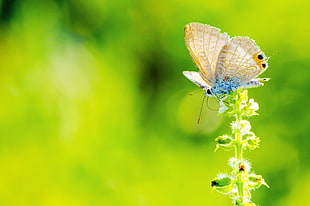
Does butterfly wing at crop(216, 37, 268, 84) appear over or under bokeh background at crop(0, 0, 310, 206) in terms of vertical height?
under

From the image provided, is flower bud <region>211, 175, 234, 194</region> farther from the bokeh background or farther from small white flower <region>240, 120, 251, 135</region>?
the bokeh background

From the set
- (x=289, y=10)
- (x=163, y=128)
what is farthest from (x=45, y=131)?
(x=289, y=10)

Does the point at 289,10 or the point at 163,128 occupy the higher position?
the point at 289,10

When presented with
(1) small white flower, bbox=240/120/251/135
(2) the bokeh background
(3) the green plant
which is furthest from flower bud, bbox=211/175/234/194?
(2) the bokeh background

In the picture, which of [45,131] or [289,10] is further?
[289,10]

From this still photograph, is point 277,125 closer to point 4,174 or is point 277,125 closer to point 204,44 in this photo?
point 204,44

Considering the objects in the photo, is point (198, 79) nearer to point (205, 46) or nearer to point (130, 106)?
point (205, 46)

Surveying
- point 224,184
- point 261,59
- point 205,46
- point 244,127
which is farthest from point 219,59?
point 224,184
